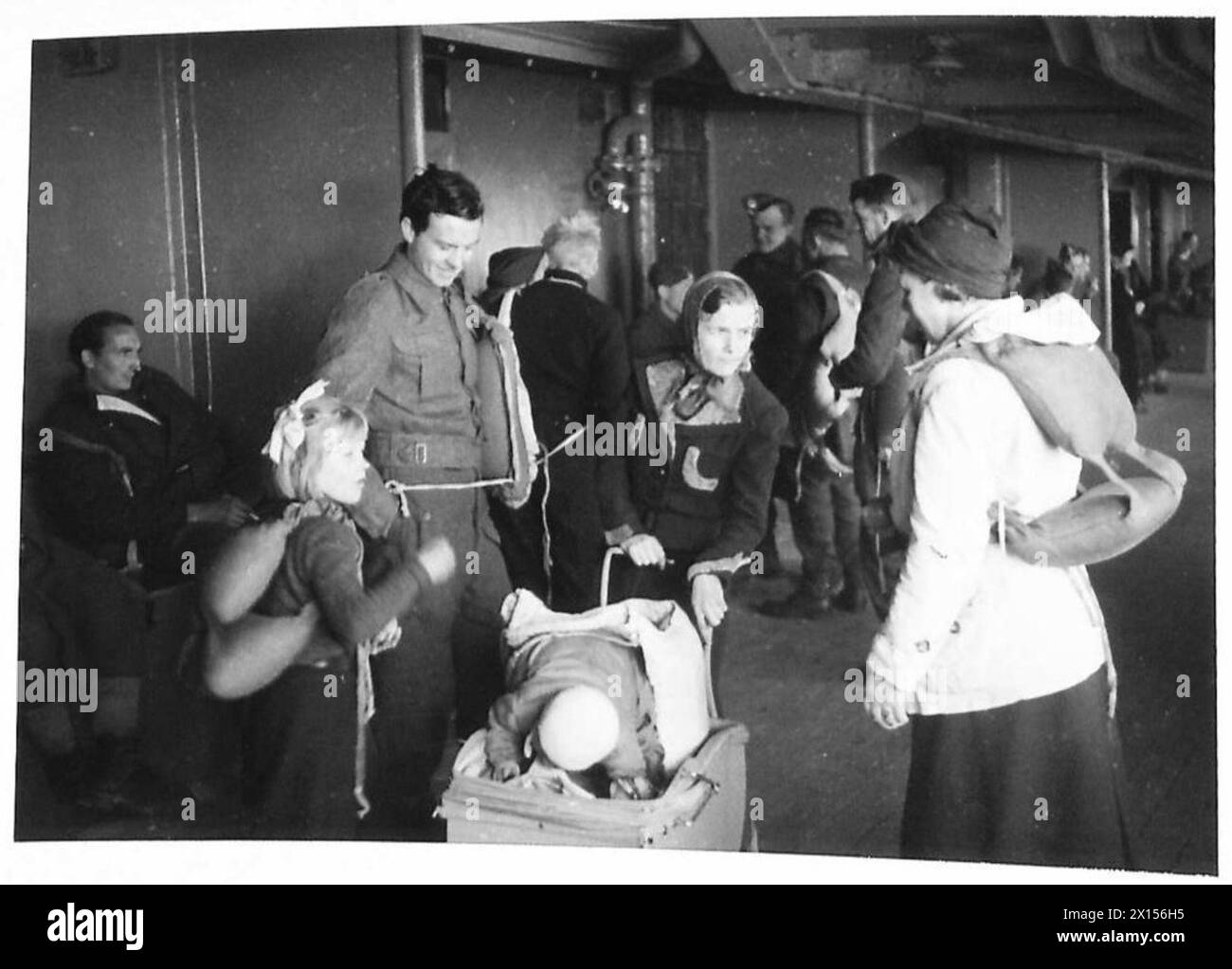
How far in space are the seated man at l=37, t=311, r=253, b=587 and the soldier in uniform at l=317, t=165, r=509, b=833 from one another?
332 mm

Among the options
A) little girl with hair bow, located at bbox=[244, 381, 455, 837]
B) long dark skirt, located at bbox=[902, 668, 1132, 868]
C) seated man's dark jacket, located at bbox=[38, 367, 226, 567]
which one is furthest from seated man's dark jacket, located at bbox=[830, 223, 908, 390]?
seated man's dark jacket, located at bbox=[38, 367, 226, 567]

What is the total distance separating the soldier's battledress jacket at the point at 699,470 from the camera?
2998 mm

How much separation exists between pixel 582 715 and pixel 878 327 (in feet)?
3.03

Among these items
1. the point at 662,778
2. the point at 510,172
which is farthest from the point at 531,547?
the point at 510,172

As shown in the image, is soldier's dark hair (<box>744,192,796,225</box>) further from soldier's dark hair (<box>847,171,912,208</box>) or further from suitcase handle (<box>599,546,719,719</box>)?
suitcase handle (<box>599,546,719,719</box>)

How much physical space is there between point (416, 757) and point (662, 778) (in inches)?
19.7

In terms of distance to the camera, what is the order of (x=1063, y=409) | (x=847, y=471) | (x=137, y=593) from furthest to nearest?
1. (x=137, y=593)
2. (x=847, y=471)
3. (x=1063, y=409)

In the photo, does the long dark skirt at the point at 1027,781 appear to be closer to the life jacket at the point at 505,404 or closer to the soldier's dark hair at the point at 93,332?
the life jacket at the point at 505,404

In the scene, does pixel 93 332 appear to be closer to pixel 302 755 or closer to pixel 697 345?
pixel 302 755

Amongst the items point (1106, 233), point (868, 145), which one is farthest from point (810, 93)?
point (1106, 233)

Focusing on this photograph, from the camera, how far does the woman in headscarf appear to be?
2984mm

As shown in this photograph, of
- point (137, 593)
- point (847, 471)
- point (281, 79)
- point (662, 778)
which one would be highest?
point (281, 79)

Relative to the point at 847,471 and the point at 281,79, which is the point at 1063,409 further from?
the point at 281,79
